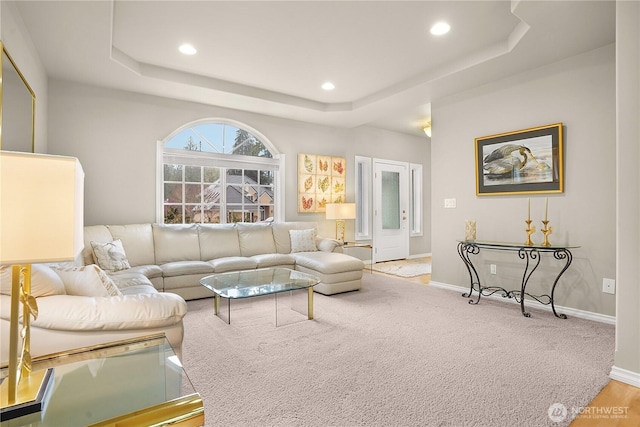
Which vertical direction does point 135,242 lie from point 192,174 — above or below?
below

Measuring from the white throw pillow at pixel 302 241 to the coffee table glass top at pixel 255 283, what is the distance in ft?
3.87

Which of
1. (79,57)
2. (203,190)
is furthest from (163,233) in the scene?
(79,57)

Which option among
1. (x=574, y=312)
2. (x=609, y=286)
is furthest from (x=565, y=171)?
(x=574, y=312)

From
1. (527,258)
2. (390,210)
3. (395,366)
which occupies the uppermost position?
(390,210)

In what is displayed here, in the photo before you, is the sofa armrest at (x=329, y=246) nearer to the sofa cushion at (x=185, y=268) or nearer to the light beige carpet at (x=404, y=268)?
the light beige carpet at (x=404, y=268)

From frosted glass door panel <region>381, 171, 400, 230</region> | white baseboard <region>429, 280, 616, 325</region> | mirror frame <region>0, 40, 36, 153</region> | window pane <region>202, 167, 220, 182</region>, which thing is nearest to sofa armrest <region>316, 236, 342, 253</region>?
window pane <region>202, 167, 220, 182</region>

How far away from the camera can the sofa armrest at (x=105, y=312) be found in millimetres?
1470

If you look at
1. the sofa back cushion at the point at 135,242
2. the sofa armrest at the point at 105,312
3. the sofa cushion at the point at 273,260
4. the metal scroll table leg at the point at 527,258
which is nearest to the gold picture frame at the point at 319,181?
the sofa cushion at the point at 273,260

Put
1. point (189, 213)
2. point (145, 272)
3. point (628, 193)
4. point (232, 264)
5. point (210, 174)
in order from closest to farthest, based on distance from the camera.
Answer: point (628, 193), point (145, 272), point (232, 264), point (189, 213), point (210, 174)

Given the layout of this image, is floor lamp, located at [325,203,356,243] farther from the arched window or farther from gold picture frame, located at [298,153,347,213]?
the arched window

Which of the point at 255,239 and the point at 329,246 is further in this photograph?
the point at 329,246

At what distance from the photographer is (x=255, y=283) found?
3.25m

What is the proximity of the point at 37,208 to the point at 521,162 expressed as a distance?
4.14 metres

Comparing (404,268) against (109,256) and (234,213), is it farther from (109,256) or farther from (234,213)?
(109,256)
